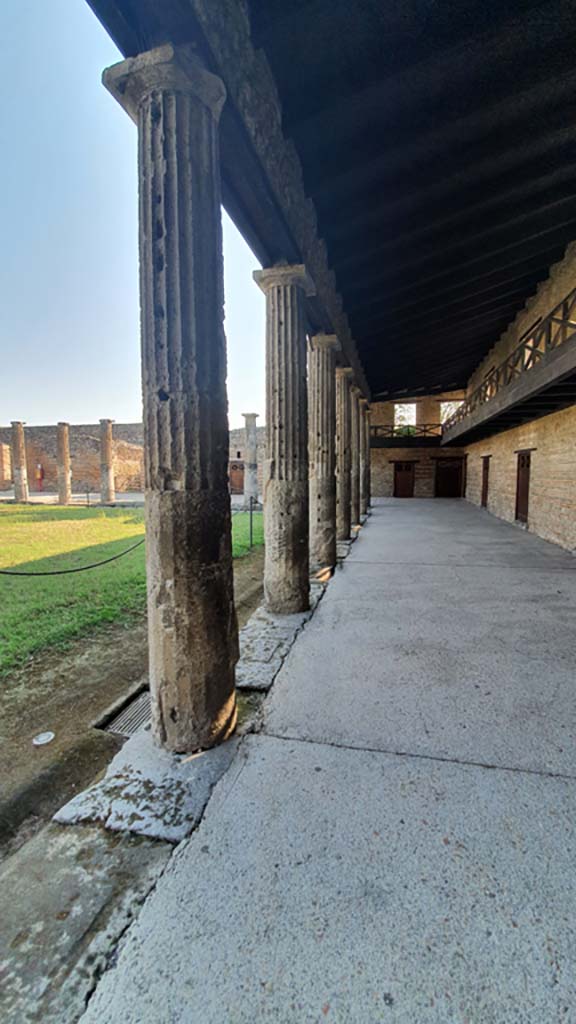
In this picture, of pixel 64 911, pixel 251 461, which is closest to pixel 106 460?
pixel 251 461

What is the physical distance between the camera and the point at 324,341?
610 centimetres

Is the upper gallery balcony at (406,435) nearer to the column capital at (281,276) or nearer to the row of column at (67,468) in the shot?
the row of column at (67,468)

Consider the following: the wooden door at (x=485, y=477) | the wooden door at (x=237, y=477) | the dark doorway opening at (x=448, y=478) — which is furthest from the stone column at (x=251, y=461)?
the wooden door at (x=485, y=477)

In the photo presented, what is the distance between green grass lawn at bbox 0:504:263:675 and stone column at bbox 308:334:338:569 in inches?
96.1

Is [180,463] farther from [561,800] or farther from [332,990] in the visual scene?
[561,800]

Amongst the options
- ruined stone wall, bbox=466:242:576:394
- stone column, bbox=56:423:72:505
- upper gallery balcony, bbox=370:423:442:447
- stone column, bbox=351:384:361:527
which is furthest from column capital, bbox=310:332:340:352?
stone column, bbox=56:423:72:505

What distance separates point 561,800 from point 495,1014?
978mm

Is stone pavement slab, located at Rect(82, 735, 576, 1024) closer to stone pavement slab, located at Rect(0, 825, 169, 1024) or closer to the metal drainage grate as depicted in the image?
stone pavement slab, located at Rect(0, 825, 169, 1024)

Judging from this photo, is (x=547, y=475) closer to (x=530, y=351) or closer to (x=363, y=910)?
(x=530, y=351)

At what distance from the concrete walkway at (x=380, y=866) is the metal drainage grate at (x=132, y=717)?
909 millimetres

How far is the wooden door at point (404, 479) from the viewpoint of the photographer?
71.8 feet

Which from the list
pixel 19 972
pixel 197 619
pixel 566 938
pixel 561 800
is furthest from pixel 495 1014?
pixel 197 619

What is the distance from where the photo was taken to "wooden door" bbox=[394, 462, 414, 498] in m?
21.9

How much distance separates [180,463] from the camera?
2.10 m
